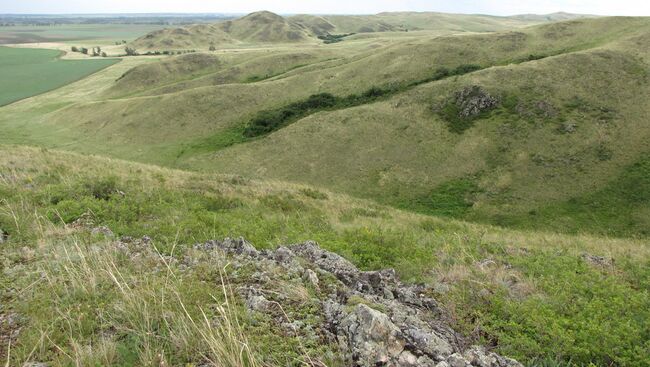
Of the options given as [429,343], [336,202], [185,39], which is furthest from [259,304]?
[185,39]

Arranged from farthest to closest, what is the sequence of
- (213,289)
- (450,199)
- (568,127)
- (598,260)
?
(568,127)
(450,199)
(598,260)
(213,289)

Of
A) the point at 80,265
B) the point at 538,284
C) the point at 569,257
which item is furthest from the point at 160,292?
the point at 569,257

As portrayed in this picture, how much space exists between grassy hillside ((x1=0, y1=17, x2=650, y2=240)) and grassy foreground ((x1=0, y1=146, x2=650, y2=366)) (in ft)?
78.8

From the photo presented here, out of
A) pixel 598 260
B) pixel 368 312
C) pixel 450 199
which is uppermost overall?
pixel 368 312

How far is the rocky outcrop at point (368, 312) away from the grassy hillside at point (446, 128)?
2990 cm

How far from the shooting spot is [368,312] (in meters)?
6.31

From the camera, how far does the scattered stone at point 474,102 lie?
2023 inches

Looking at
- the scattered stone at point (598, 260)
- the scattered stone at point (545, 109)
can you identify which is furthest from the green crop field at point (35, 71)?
the scattered stone at point (598, 260)

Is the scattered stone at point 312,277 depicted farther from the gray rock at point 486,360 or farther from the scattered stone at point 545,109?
the scattered stone at point 545,109

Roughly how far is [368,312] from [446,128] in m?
46.6

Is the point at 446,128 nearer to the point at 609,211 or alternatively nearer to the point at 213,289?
the point at 609,211

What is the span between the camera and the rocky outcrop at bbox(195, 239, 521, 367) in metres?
5.81

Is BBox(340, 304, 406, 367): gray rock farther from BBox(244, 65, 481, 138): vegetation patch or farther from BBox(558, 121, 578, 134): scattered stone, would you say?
BBox(244, 65, 481, 138): vegetation patch

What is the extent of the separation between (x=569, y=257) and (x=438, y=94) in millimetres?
46108
